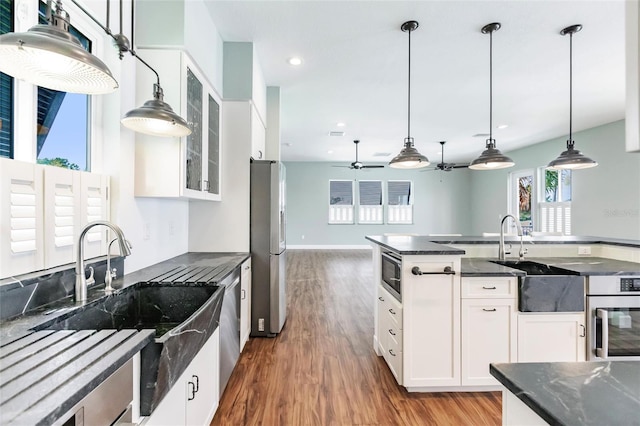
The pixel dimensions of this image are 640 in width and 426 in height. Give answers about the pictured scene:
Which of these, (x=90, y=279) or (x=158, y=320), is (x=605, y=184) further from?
(x=90, y=279)

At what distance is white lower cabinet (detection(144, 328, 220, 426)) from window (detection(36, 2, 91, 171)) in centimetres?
133

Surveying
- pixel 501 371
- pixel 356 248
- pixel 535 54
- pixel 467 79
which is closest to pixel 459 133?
pixel 467 79

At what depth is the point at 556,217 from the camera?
7.18 metres

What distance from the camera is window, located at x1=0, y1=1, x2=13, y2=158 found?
4.48 feet

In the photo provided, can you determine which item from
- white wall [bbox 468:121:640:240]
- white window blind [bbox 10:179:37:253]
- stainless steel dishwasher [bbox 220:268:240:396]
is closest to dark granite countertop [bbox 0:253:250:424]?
stainless steel dishwasher [bbox 220:268:240:396]

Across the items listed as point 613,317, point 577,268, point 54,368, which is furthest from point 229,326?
point 613,317

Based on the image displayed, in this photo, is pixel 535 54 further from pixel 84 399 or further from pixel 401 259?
pixel 84 399

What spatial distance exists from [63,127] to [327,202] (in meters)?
8.83

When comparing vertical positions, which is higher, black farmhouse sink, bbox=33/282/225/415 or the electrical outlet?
the electrical outlet

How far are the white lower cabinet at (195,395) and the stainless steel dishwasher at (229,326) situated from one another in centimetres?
13

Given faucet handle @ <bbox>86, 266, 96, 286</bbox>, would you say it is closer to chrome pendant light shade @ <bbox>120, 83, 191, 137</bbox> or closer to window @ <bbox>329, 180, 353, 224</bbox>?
chrome pendant light shade @ <bbox>120, 83, 191, 137</bbox>

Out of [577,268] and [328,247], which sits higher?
[577,268]

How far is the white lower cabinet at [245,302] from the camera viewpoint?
A: 276cm

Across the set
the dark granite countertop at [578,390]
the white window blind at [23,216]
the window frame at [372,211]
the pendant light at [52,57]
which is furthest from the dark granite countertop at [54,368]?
the window frame at [372,211]
